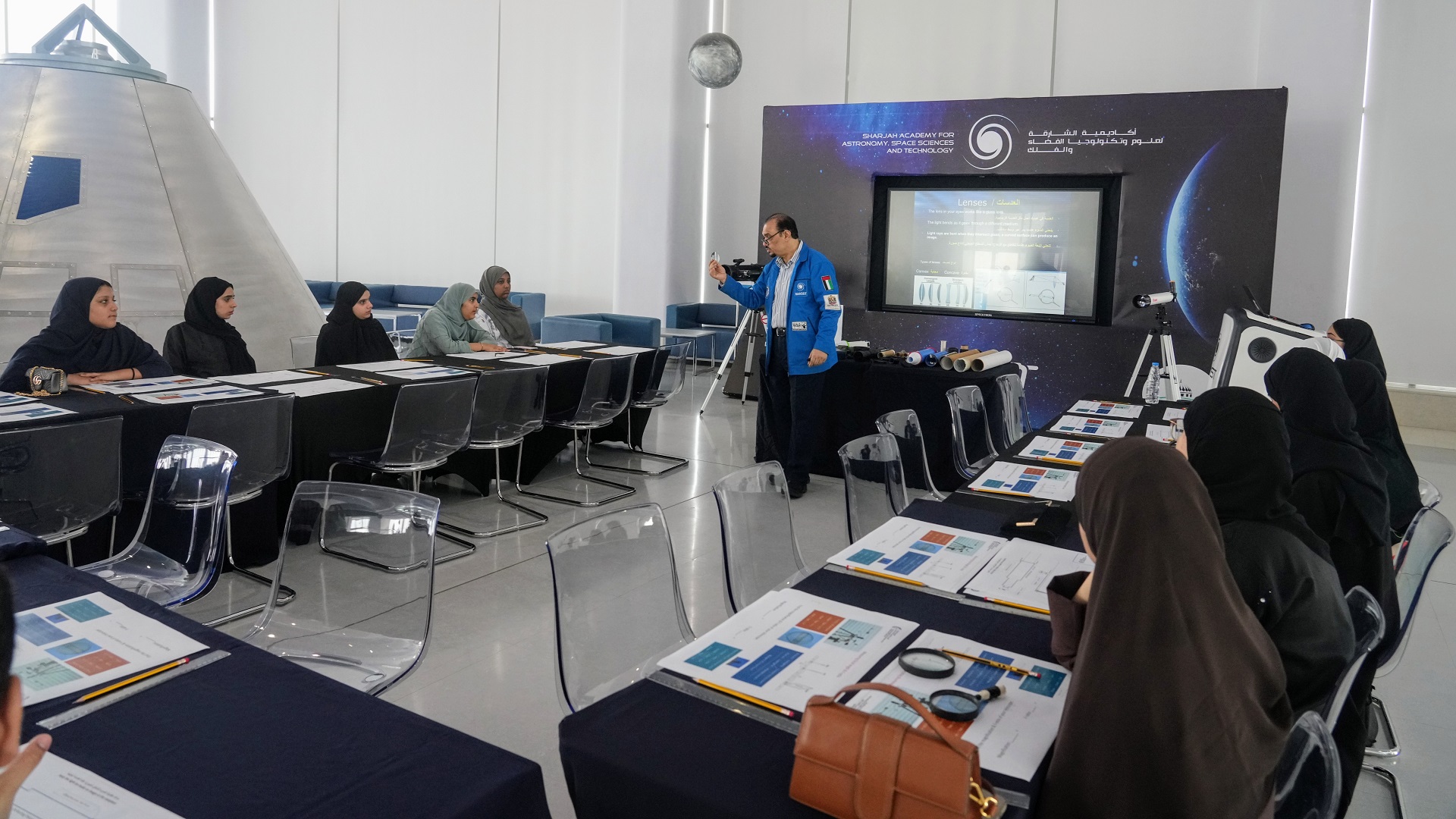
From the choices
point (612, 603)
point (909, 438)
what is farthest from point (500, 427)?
point (612, 603)

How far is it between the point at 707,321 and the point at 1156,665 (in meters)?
9.74

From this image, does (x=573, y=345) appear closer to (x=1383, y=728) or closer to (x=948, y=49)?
(x=948, y=49)

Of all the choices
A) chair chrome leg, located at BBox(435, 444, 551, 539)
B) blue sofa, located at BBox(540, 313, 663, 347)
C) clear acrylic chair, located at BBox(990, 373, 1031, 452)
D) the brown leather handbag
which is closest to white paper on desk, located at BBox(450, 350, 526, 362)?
chair chrome leg, located at BBox(435, 444, 551, 539)

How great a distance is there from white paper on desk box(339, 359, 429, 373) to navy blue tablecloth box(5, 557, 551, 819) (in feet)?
12.5

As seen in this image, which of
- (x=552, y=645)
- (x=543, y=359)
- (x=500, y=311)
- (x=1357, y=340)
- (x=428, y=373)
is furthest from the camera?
(x=500, y=311)

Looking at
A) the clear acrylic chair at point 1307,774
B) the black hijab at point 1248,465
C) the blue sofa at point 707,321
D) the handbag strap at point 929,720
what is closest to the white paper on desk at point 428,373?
the black hijab at point 1248,465

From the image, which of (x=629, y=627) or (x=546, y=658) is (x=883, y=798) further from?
(x=546, y=658)

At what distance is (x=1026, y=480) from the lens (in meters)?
3.17

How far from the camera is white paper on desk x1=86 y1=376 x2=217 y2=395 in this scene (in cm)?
414

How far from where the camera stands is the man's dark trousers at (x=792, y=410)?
5.65 meters

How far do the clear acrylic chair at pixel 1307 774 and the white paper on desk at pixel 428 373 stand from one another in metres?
3.95

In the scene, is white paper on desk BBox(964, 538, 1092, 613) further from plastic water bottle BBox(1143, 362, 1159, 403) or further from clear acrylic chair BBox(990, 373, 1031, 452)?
plastic water bottle BBox(1143, 362, 1159, 403)

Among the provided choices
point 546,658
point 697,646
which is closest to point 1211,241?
→ point 546,658

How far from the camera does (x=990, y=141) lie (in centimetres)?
800
